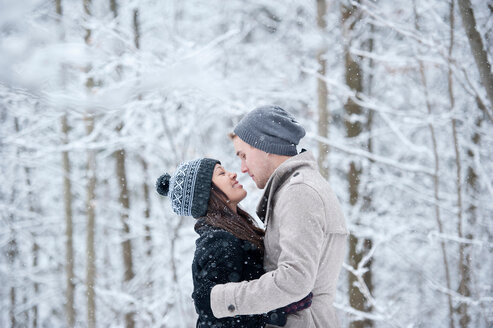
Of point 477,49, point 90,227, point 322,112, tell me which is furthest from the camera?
point 90,227

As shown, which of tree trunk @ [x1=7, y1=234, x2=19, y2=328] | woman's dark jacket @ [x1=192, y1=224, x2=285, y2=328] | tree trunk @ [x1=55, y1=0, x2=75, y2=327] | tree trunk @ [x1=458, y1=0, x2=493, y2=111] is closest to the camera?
woman's dark jacket @ [x1=192, y1=224, x2=285, y2=328]

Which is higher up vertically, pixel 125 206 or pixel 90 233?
pixel 125 206

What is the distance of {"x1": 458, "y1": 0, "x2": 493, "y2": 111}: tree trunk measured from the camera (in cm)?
289

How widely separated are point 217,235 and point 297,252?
1.29 feet

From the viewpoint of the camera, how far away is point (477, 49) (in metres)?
2.96

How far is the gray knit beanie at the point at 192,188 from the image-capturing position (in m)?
1.85

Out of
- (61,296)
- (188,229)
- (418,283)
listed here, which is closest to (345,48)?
(188,229)

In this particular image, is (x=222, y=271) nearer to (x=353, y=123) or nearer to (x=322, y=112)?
(x=322, y=112)

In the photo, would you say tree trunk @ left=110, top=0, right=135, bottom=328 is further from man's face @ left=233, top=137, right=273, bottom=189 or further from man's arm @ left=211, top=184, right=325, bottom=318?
man's arm @ left=211, top=184, right=325, bottom=318

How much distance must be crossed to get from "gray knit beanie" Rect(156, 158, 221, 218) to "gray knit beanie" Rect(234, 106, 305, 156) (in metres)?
0.24

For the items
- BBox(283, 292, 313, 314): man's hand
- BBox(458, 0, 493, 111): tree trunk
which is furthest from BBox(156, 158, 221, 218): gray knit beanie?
BBox(458, 0, 493, 111): tree trunk

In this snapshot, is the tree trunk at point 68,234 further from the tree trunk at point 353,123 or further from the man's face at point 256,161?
the man's face at point 256,161

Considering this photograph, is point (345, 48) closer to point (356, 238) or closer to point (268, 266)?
point (356, 238)

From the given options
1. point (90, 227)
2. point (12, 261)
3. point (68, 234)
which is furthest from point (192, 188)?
point (12, 261)
